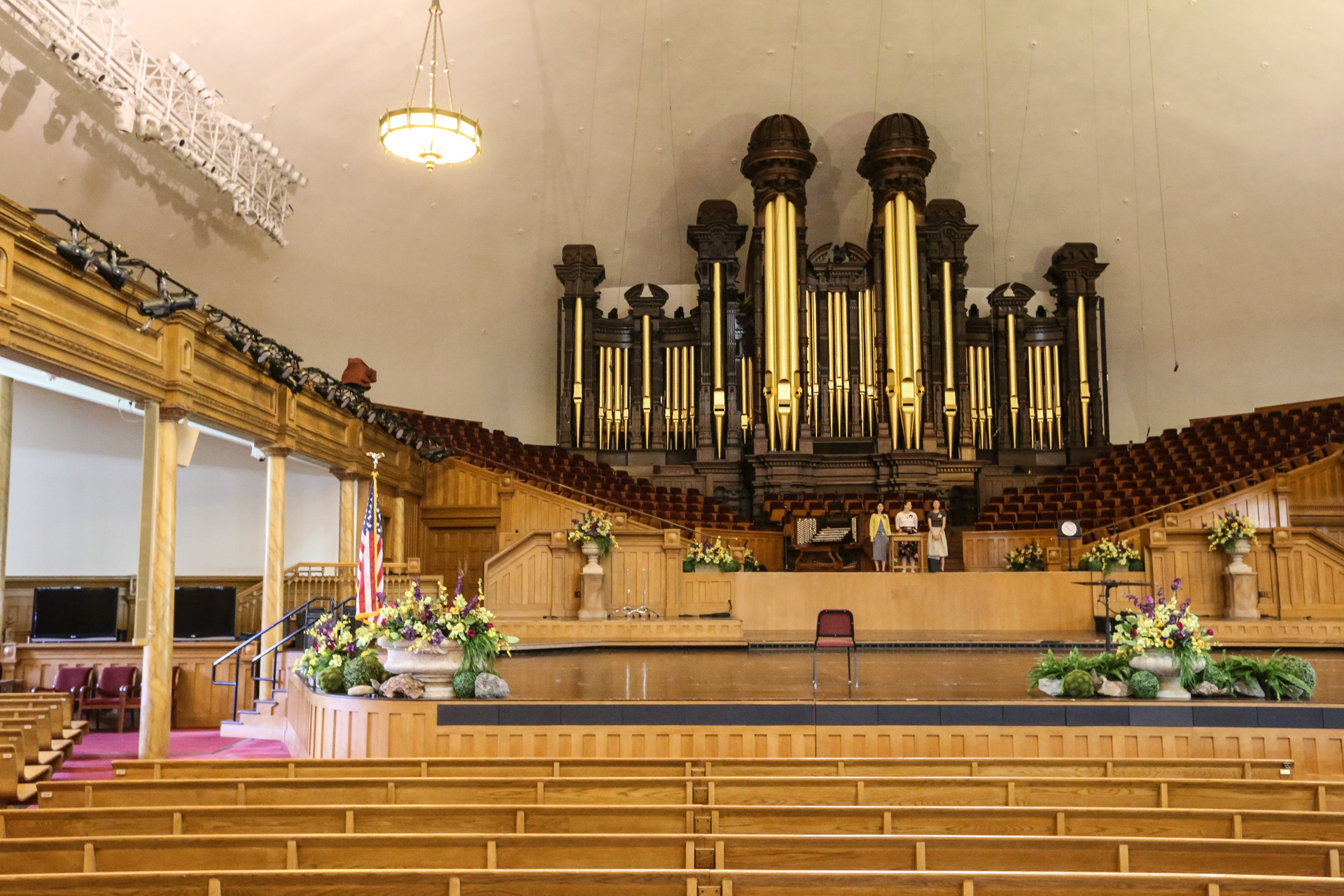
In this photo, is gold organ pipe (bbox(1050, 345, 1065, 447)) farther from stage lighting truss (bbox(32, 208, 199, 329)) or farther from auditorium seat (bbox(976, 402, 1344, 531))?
stage lighting truss (bbox(32, 208, 199, 329))

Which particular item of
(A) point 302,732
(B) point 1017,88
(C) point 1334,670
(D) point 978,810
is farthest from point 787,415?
(D) point 978,810

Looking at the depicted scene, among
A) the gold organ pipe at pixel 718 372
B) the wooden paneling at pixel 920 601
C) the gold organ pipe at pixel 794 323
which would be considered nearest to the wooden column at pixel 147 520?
the wooden paneling at pixel 920 601

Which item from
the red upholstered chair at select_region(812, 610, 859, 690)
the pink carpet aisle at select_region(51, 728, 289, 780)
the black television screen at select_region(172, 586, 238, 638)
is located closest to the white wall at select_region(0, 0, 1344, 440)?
the black television screen at select_region(172, 586, 238, 638)

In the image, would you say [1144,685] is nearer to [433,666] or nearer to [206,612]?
[433,666]

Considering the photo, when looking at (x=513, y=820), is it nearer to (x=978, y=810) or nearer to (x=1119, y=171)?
(x=978, y=810)

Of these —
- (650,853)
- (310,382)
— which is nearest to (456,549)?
(310,382)

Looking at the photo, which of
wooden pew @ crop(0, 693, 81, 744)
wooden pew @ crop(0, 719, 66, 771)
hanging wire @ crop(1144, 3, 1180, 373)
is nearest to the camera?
wooden pew @ crop(0, 719, 66, 771)

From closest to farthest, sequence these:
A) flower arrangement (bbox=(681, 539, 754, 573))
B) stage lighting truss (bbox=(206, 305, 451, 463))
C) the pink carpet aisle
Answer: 1. the pink carpet aisle
2. stage lighting truss (bbox=(206, 305, 451, 463))
3. flower arrangement (bbox=(681, 539, 754, 573))

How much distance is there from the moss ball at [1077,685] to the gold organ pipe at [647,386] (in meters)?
11.1

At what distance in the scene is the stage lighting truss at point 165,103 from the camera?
29.1 feet

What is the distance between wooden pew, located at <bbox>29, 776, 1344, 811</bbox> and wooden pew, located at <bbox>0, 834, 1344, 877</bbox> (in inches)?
31.2

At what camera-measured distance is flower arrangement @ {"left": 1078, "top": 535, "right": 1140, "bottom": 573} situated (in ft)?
37.6

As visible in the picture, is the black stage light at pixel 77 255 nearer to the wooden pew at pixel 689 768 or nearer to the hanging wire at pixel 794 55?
the wooden pew at pixel 689 768

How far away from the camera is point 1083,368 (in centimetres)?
1727
